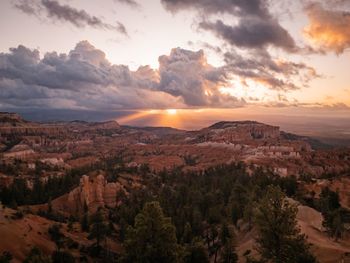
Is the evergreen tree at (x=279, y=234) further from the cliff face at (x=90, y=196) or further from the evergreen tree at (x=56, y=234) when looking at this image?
the cliff face at (x=90, y=196)

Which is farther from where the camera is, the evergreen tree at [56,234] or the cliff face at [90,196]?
the cliff face at [90,196]

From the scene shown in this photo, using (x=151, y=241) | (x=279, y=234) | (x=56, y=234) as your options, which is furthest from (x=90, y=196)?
(x=279, y=234)

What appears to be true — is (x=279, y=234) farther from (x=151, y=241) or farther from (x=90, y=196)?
(x=90, y=196)

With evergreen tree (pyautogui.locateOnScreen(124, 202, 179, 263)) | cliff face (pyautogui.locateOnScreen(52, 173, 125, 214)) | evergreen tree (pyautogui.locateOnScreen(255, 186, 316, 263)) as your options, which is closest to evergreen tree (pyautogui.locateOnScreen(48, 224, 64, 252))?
evergreen tree (pyautogui.locateOnScreen(124, 202, 179, 263))

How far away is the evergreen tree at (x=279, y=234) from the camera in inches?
1356

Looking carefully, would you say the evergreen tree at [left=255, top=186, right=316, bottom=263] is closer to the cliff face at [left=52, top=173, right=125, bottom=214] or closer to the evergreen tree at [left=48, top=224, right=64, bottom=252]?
the evergreen tree at [left=48, top=224, right=64, bottom=252]

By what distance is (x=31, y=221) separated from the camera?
7825cm

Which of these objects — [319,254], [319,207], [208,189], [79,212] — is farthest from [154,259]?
[208,189]

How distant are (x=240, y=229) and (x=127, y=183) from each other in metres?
72.1

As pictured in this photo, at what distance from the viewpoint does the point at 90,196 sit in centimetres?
12962

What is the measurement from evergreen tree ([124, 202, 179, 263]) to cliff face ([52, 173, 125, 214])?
85.4 metres

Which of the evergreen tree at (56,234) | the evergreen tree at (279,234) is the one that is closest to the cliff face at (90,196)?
the evergreen tree at (56,234)

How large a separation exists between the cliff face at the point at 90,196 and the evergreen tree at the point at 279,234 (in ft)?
303

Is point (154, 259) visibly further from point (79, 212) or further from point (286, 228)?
point (79, 212)
